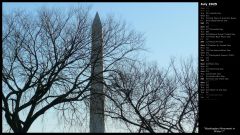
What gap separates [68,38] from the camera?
19.0 m

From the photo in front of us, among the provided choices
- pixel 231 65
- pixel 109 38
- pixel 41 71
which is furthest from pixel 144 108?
pixel 231 65

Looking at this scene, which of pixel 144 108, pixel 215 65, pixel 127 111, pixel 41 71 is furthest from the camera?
pixel 144 108

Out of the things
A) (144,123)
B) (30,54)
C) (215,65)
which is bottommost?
(144,123)

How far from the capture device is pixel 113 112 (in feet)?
67.6

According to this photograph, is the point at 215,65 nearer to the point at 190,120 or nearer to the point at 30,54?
the point at 30,54

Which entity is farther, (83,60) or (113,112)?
(113,112)

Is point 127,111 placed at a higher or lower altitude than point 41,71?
lower

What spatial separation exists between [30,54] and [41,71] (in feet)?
2.80

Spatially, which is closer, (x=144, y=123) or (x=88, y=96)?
(x=88, y=96)

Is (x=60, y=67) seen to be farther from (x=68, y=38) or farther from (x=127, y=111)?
(x=127, y=111)

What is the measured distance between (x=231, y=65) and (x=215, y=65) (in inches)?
12.6

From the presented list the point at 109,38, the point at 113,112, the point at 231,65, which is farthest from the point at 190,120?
the point at 231,65

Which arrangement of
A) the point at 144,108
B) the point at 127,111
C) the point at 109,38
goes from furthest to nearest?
the point at 144,108 < the point at 127,111 < the point at 109,38

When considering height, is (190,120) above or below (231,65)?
below
